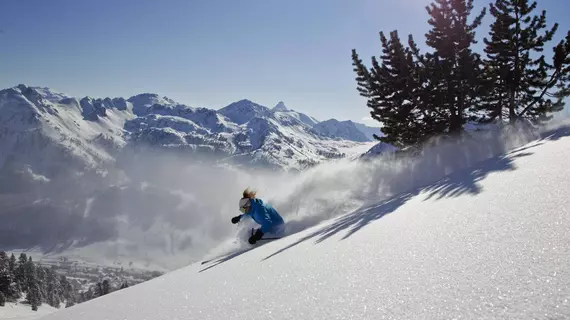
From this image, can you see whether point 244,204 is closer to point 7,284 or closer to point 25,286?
point 7,284

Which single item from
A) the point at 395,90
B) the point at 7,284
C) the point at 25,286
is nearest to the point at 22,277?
the point at 25,286

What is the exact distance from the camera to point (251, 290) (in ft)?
10.9

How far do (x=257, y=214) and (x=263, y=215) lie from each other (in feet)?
0.59

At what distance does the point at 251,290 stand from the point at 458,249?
1906mm

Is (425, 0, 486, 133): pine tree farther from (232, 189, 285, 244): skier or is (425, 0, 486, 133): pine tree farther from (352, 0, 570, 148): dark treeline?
(232, 189, 285, 244): skier

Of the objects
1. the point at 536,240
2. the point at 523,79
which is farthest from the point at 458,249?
the point at 523,79

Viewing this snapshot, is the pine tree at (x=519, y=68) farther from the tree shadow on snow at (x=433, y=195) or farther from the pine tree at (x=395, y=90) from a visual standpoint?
the tree shadow on snow at (x=433, y=195)

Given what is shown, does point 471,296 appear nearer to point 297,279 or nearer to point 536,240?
point 536,240

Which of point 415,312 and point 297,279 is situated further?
point 297,279

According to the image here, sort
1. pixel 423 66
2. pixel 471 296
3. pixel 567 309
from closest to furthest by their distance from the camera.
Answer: pixel 567 309 → pixel 471 296 → pixel 423 66

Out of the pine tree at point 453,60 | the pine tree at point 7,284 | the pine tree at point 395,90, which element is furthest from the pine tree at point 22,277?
the pine tree at point 453,60

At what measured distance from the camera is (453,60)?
23.6 m

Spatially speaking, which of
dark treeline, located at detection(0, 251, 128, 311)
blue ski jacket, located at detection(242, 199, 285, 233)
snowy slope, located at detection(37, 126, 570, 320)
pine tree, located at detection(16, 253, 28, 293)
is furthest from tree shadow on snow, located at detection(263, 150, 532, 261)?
pine tree, located at detection(16, 253, 28, 293)

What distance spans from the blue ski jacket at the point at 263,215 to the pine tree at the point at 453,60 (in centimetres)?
1800
